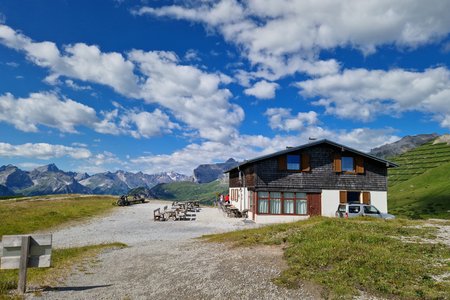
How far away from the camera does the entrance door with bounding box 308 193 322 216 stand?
112 ft

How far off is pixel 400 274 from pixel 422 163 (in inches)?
7046

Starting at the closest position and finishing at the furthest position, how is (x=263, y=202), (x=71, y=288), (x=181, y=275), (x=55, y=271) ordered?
(x=71, y=288)
(x=181, y=275)
(x=55, y=271)
(x=263, y=202)

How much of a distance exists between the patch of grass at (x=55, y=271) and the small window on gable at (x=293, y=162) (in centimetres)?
2034

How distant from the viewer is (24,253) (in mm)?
9750

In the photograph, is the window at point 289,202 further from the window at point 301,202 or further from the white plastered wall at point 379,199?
the white plastered wall at point 379,199

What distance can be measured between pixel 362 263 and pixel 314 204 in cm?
2395

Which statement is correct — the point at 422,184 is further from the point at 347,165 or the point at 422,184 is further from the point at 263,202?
the point at 263,202

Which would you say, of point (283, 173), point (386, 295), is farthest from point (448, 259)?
point (283, 173)

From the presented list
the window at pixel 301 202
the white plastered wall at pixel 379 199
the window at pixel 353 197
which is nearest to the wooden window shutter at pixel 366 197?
the white plastered wall at pixel 379 199

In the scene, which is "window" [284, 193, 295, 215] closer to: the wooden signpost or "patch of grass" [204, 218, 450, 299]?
"patch of grass" [204, 218, 450, 299]

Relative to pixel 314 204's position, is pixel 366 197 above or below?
above

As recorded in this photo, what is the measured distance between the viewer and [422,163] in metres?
164

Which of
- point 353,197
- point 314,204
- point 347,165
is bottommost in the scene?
point 314,204

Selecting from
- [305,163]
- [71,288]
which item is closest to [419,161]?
[305,163]
